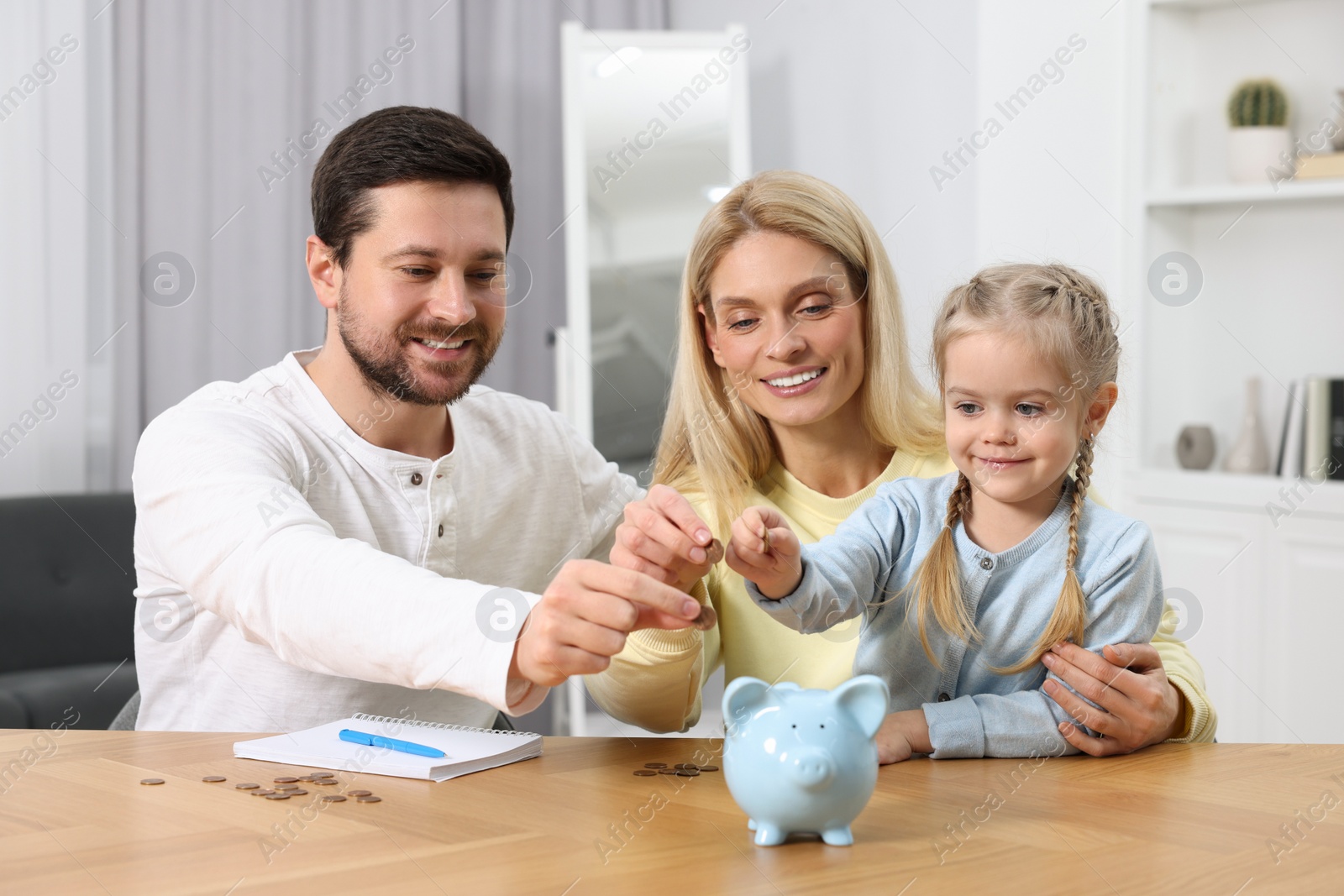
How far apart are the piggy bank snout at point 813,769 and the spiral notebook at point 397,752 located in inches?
15.0

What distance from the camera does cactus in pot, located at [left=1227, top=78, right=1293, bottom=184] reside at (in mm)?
2902

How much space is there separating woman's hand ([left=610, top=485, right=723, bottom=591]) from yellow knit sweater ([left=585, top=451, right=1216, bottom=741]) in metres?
0.24

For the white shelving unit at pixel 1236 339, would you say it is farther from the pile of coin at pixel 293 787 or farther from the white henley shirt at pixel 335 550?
the pile of coin at pixel 293 787

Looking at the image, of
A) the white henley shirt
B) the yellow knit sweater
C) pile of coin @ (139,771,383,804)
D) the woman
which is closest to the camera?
pile of coin @ (139,771,383,804)

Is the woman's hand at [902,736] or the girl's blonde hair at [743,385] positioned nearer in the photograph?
the woman's hand at [902,736]

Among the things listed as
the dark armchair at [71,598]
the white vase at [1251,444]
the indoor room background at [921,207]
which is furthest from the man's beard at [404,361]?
the white vase at [1251,444]

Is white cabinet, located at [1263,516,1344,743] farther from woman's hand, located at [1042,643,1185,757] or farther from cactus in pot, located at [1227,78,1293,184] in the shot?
woman's hand, located at [1042,643,1185,757]

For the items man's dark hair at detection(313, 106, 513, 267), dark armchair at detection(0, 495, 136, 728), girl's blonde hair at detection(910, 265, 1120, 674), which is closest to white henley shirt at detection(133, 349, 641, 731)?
man's dark hair at detection(313, 106, 513, 267)

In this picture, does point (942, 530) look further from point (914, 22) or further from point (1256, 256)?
point (914, 22)

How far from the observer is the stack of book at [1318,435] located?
2729mm

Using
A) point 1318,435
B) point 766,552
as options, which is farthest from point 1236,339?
point 766,552

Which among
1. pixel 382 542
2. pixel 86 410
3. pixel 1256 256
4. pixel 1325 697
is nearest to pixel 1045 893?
pixel 382 542

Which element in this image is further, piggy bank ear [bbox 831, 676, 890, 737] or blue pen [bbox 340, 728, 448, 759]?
blue pen [bbox 340, 728, 448, 759]

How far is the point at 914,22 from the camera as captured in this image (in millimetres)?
3504
